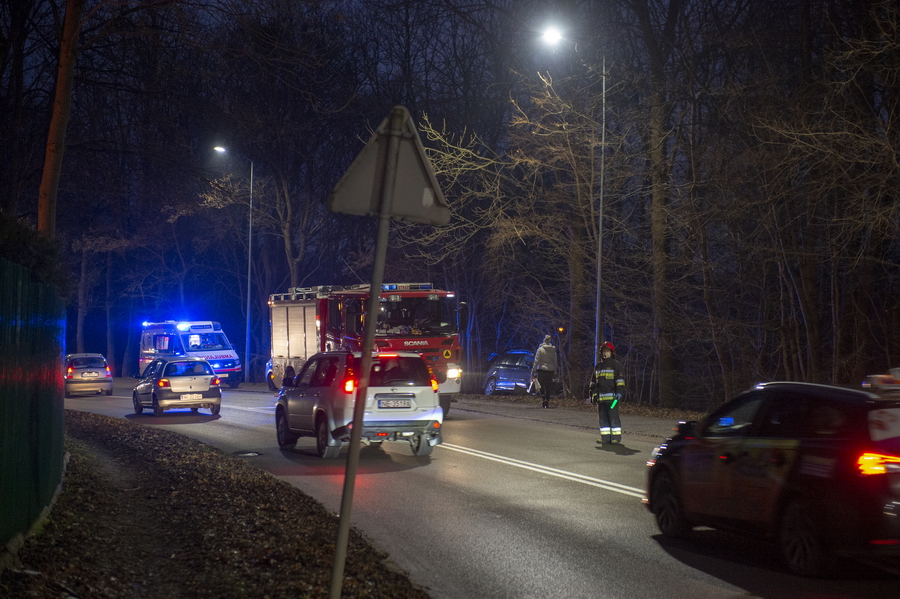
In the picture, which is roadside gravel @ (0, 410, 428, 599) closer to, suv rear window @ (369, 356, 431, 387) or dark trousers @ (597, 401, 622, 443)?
suv rear window @ (369, 356, 431, 387)

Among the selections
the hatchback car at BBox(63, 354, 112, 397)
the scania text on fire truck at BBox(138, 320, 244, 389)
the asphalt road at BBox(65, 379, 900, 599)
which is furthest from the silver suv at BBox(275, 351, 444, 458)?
the scania text on fire truck at BBox(138, 320, 244, 389)

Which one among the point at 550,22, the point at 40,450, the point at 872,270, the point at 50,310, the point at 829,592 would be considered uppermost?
the point at 550,22

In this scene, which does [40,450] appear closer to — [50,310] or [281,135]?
[50,310]

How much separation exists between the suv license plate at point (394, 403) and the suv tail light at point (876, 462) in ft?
28.9

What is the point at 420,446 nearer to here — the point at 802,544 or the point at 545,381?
the point at 802,544

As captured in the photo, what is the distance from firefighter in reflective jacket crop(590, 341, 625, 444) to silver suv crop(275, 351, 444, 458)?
2.78 meters

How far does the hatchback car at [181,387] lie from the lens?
78.7ft

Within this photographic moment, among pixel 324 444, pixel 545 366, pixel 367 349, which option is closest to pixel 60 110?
pixel 324 444

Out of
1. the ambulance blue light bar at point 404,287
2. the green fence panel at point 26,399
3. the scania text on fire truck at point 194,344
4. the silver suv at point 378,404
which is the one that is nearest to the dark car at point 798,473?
the green fence panel at point 26,399

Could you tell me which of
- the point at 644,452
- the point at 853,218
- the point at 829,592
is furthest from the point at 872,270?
the point at 829,592

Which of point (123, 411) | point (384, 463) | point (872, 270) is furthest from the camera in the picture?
point (123, 411)

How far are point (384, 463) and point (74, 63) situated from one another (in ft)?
27.3

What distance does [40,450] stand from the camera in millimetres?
8203

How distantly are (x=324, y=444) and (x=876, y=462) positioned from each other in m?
10.0
